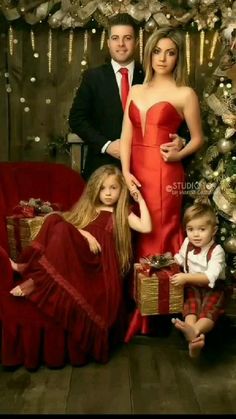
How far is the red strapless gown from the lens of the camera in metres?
2.70

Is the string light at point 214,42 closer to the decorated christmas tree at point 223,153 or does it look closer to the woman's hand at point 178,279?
the decorated christmas tree at point 223,153

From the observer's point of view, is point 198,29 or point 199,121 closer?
point 199,121

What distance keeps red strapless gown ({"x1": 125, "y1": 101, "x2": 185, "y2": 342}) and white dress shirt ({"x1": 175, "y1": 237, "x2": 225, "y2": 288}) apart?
124mm

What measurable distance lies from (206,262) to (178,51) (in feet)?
3.53

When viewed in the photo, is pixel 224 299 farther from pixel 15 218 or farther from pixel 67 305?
pixel 15 218

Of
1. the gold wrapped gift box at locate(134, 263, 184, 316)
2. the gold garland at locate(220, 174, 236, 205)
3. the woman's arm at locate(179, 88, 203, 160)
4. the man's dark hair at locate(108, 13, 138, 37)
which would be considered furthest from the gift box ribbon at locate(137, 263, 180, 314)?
→ the man's dark hair at locate(108, 13, 138, 37)

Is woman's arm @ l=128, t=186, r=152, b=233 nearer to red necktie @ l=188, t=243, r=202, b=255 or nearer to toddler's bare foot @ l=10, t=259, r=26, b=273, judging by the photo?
red necktie @ l=188, t=243, r=202, b=255

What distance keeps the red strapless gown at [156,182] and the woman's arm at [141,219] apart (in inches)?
2.7

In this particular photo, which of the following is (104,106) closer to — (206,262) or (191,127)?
(191,127)

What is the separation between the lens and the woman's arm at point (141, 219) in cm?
267

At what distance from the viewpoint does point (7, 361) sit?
249 cm

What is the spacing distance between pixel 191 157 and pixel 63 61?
1.00 metres

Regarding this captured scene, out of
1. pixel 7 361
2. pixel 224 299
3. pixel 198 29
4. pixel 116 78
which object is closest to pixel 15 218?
pixel 7 361

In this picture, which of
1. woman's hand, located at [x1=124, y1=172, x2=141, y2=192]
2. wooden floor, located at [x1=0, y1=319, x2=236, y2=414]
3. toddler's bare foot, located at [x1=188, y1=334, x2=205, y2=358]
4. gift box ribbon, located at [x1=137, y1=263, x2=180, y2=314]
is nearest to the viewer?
wooden floor, located at [x1=0, y1=319, x2=236, y2=414]
